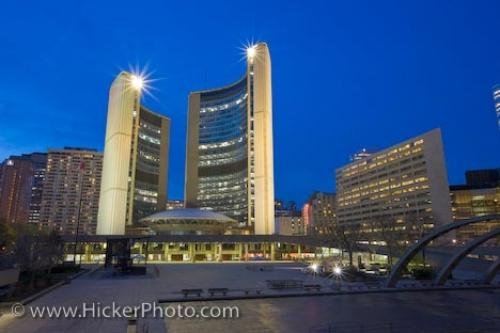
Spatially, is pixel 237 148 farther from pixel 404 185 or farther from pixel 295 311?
pixel 295 311

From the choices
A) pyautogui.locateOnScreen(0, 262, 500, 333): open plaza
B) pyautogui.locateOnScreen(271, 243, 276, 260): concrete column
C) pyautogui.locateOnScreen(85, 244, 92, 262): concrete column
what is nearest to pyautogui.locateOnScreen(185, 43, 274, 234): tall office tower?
pyautogui.locateOnScreen(271, 243, 276, 260): concrete column

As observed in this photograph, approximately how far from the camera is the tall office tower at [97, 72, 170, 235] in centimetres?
12519

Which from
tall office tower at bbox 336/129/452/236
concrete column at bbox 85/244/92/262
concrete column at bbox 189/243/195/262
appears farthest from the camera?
tall office tower at bbox 336/129/452/236

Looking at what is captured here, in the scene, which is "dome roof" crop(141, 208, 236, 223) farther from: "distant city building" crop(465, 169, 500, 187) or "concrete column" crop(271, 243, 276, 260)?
"distant city building" crop(465, 169, 500, 187)

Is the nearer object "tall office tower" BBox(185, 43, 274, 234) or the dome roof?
the dome roof

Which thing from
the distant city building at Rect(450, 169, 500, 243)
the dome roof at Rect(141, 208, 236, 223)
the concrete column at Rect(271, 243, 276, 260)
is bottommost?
the concrete column at Rect(271, 243, 276, 260)

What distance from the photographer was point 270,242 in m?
99.2

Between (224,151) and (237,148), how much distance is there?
1127cm

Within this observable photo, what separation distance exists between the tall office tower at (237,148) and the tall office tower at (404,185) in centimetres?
4292

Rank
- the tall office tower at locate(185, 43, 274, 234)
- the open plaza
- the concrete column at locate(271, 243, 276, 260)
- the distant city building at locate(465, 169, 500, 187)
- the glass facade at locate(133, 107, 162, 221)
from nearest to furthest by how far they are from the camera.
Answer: the open plaza < the concrete column at locate(271, 243, 276, 260) < the tall office tower at locate(185, 43, 274, 234) < the glass facade at locate(133, 107, 162, 221) < the distant city building at locate(465, 169, 500, 187)

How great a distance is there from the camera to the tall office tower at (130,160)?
125188mm

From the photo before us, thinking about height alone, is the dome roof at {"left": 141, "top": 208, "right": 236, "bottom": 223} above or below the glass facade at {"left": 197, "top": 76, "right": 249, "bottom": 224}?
below

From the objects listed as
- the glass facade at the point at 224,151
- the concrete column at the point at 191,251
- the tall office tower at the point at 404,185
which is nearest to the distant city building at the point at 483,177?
the tall office tower at the point at 404,185

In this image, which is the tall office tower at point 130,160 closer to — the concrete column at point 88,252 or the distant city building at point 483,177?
the concrete column at point 88,252
